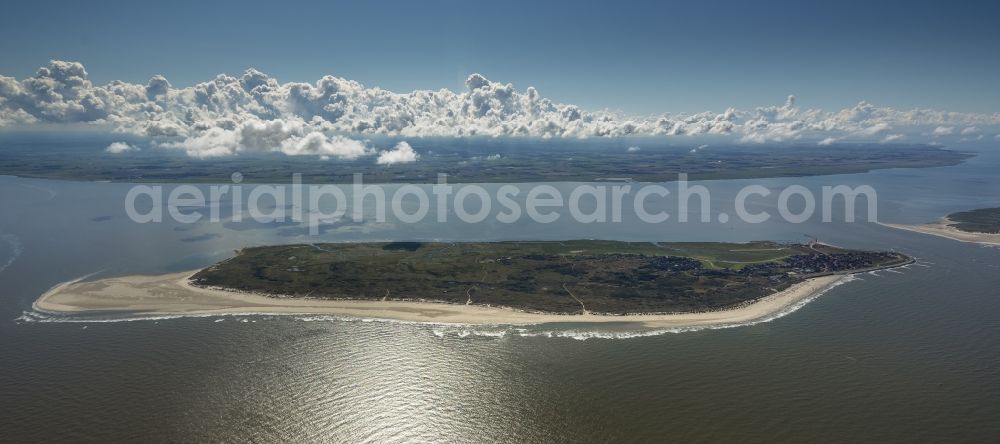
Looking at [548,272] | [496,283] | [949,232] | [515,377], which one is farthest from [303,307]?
[949,232]

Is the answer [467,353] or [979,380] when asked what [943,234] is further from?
[467,353]

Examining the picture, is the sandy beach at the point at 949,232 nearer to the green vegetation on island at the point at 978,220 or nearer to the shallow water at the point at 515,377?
the green vegetation on island at the point at 978,220

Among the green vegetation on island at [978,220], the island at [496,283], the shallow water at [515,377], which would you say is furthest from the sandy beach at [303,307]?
the green vegetation on island at [978,220]

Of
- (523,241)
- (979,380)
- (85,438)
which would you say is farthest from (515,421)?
(523,241)

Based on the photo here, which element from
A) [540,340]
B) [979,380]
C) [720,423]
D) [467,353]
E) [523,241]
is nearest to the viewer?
[720,423]

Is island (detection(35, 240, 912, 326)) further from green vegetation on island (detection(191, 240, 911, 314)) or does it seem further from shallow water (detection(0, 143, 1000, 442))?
shallow water (detection(0, 143, 1000, 442))

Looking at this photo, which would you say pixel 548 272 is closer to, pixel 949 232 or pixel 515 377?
pixel 515 377
